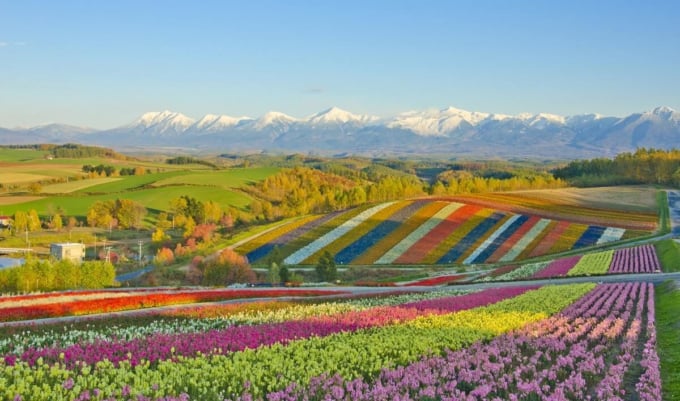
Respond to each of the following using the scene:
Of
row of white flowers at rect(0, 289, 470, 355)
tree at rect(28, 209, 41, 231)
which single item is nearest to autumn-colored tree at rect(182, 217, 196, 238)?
tree at rect(28, 209, 41, 231)

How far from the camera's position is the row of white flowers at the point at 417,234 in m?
80.8

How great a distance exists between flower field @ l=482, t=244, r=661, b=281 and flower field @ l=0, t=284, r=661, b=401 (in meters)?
27.4

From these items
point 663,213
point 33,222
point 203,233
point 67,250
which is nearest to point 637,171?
point 663,213

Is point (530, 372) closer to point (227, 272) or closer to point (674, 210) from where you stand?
point (227, 272)

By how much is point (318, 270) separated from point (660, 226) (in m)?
59.3

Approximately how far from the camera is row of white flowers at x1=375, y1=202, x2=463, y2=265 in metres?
80.8

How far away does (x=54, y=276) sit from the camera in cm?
5641

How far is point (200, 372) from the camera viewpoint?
1297 centimetres

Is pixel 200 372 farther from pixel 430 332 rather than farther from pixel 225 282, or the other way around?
pixel 225 282

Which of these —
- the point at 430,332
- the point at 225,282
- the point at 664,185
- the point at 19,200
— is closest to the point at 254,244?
the point at 225,282

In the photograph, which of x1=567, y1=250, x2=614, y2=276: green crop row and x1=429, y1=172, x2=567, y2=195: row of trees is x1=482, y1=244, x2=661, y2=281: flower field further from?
x1=429, y1=172, x2=567, y2=195: row of trees

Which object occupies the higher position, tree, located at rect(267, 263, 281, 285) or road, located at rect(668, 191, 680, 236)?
road, located at rect(668, 191, 680, 236)

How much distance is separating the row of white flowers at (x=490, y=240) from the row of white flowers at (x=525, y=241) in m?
3.55

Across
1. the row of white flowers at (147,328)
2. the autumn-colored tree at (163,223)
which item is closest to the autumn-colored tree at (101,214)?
the autumn-colored tree at (163,223)
